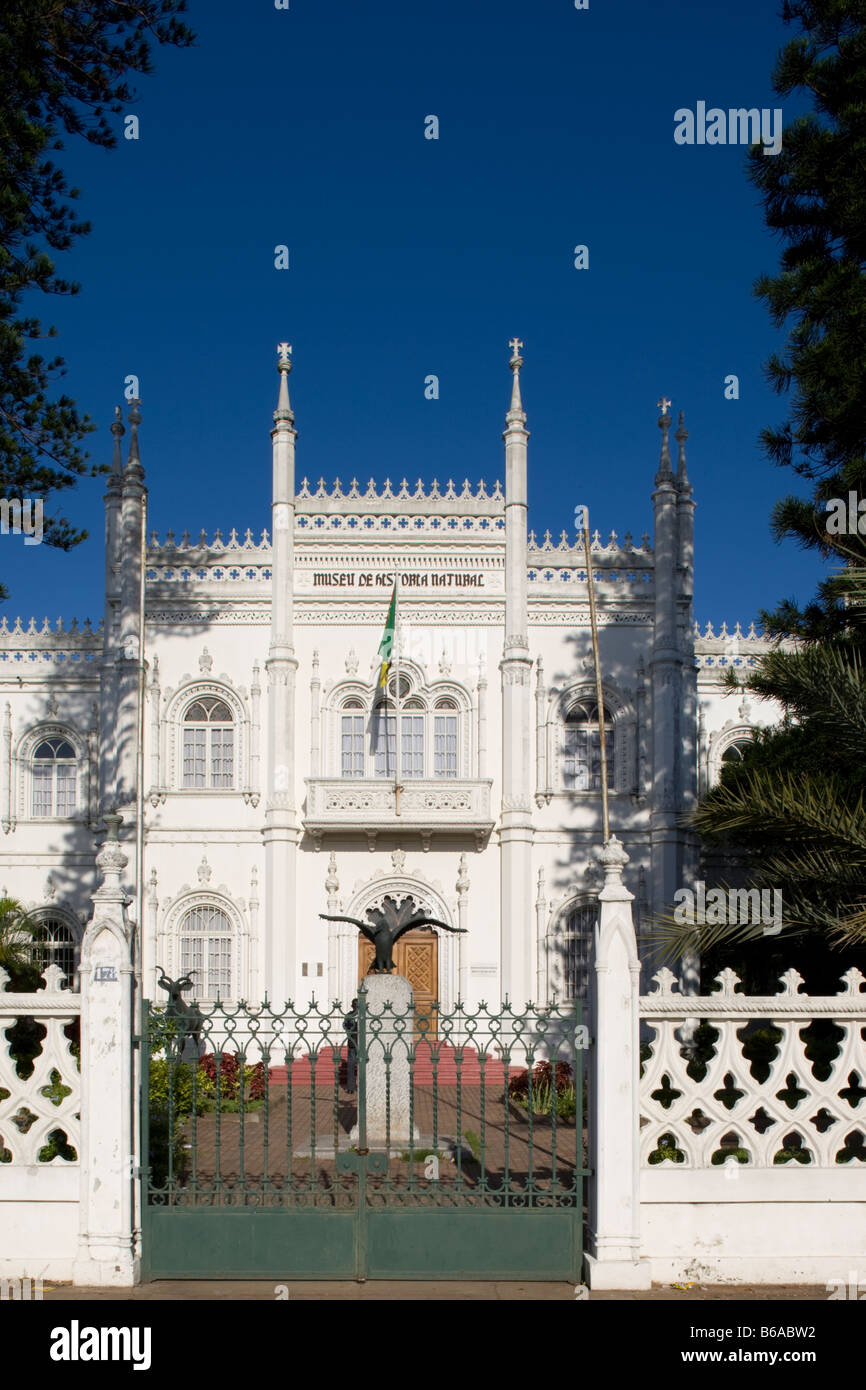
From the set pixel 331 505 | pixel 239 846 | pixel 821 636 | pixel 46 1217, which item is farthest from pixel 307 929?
pixel 46 1217

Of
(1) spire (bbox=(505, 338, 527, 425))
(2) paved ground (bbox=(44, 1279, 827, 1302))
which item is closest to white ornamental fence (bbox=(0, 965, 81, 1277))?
(2) paved ground (bbox=(44, 1279, 827, 1302))

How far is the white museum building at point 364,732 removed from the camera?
23.3 metres

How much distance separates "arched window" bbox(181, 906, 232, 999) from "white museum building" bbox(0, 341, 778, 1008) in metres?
0.05

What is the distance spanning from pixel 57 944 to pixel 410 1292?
700 inches

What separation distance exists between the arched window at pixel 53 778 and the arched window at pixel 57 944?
7.41ft

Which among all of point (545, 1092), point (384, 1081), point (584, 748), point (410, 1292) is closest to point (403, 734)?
point (584, 748)

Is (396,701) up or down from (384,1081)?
up

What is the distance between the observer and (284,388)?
24547 millimetres

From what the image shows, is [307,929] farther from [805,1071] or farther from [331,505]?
[805,1071]

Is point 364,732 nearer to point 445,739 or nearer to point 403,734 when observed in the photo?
point 403,734

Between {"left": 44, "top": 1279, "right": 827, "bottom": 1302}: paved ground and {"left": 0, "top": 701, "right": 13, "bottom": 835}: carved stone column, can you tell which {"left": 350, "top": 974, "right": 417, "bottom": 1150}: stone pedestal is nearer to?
{"left": 44, "top": 1279, "right": 827, "bottom": 1302}: paved ground

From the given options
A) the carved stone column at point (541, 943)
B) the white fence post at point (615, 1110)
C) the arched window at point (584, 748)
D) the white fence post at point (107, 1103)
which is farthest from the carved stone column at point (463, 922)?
the white fence post at point (107, 1103)

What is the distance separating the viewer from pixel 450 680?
24.0 m
